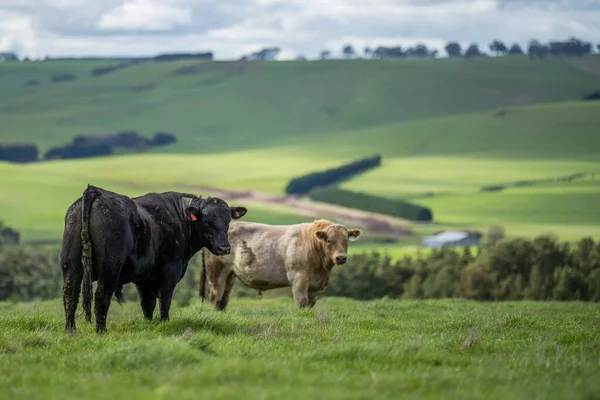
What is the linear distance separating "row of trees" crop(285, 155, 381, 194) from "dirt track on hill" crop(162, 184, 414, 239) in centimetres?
734

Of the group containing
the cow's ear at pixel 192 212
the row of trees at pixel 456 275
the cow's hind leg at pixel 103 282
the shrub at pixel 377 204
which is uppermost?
the cow's ear at pixel 192 212

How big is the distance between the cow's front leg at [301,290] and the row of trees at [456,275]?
35803 millimetres

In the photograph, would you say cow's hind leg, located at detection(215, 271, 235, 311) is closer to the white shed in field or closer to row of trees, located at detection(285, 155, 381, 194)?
the white shed in field

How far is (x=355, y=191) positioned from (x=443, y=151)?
45.8 metres

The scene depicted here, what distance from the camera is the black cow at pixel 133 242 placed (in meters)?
14.8

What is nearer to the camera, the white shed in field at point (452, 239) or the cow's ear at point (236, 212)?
the cow's ear at point (236, 212)

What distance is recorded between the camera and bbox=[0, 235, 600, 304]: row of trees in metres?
66.3

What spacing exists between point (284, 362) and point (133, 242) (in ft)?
15.7

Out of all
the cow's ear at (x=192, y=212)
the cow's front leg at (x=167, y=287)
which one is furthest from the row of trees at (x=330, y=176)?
the cow's front leg at (x=167, y=287)

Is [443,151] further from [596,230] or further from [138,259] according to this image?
[138,259]

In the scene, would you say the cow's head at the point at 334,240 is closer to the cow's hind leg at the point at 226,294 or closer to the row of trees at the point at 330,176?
the cow's hind leg at the point at 226,294

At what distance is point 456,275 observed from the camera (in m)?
72.5

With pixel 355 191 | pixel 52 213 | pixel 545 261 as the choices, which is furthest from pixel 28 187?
pixel 545 261

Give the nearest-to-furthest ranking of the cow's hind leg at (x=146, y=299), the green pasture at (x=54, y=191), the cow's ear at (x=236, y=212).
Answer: the cow's hind leg at (x=146, y=299) → the cow's ear at (x=236, y=212) → the green pasture at (x=54, y=191)
